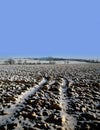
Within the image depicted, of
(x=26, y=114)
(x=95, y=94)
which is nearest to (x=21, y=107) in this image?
(x=26, y=114)

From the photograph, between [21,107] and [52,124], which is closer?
[52,124]

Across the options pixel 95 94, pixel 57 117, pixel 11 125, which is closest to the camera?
pixel 11 125

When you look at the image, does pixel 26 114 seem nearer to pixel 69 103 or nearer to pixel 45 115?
pixel 45 115

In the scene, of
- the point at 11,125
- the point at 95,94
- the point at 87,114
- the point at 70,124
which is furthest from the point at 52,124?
the point at 95,94

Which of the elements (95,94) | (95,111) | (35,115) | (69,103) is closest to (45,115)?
(35,115)

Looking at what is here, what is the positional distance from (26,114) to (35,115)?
0.77 feet

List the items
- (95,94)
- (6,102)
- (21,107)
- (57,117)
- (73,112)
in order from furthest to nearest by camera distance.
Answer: (95,94)
(6,102)
(21,107)
(73,112)
(57,117)

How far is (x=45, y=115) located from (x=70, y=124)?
39.6 inches

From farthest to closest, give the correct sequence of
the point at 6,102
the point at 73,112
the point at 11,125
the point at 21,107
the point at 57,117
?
the point at 6,102 → the point at 21,107 → the point at 73,112 → the point at 57,117 → the point at 11,125

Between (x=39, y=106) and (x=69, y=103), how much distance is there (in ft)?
4.23

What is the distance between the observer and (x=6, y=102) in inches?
395

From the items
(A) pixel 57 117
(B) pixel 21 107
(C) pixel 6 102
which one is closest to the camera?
(A) pixel 57 117

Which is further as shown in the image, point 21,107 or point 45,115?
point 21,107

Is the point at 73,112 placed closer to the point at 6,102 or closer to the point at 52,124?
the point at 52,124
